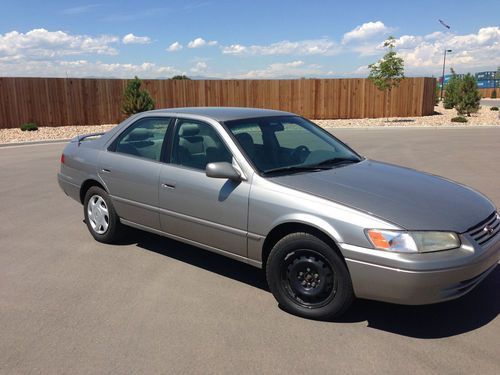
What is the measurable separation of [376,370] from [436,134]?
1756cm

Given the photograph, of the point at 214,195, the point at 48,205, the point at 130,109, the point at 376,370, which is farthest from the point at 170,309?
the point at 130,109

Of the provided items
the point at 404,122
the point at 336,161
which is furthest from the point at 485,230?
the point at 404,122

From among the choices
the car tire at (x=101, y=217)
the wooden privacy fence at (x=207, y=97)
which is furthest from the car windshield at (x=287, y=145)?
the wooden privacy fence at (x=207, y=97)

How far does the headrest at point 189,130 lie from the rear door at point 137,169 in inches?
9.8

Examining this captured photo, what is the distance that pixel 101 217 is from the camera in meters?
5.65

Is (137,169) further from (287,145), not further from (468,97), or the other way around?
(468,97)

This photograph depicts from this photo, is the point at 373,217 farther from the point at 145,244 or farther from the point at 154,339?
the point at 145,244

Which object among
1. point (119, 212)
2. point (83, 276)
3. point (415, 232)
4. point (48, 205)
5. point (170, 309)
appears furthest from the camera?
point (48, 205)

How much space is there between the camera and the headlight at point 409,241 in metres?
3.25

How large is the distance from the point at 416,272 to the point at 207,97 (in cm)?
2305

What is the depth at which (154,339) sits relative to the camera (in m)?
3.48

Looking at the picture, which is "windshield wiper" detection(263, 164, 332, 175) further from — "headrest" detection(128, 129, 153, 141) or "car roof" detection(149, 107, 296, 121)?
"headrest" detection(128, 129, 153, 141)

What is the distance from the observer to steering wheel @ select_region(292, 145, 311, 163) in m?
4.51

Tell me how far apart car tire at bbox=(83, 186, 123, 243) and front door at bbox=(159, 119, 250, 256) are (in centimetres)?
98
